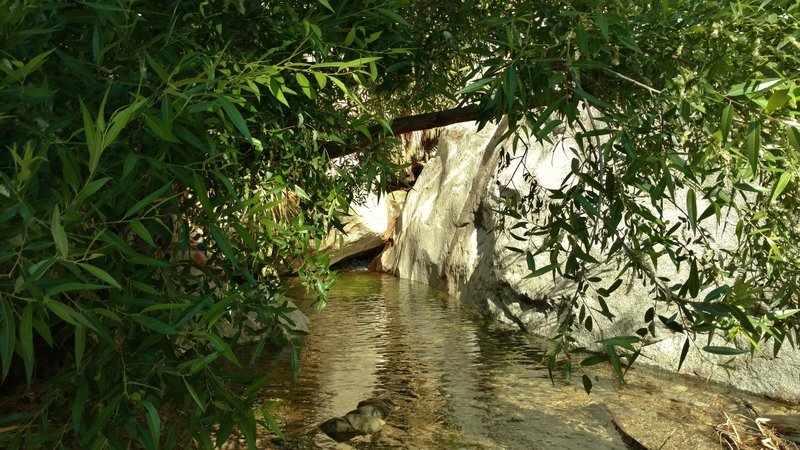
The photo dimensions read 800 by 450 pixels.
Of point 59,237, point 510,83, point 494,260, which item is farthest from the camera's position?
point 494,260

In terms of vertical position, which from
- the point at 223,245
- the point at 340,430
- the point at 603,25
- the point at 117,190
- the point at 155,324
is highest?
the point at 603,25

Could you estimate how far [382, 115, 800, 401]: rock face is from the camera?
19.6 ft

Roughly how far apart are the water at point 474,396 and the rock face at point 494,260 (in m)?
0.23

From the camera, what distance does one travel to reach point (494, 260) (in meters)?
8.70

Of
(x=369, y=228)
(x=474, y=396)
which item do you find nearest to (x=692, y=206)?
(x=474, y=396)

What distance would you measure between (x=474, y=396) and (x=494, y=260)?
312 cm

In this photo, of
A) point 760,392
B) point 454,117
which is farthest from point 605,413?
point 454,117

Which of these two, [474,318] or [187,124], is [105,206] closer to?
[187,124]

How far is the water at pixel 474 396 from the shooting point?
4871 mm

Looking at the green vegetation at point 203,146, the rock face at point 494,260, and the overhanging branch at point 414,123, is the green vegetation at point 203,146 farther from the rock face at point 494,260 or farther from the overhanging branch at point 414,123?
the rock face at point 494,260

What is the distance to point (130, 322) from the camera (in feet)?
6.07

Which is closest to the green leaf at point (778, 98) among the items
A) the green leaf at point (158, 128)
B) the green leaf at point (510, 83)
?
the green leaf at point (510, 83)

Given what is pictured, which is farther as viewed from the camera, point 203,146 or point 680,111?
point 680,111

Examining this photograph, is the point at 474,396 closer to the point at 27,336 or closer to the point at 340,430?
the point at 340,430
